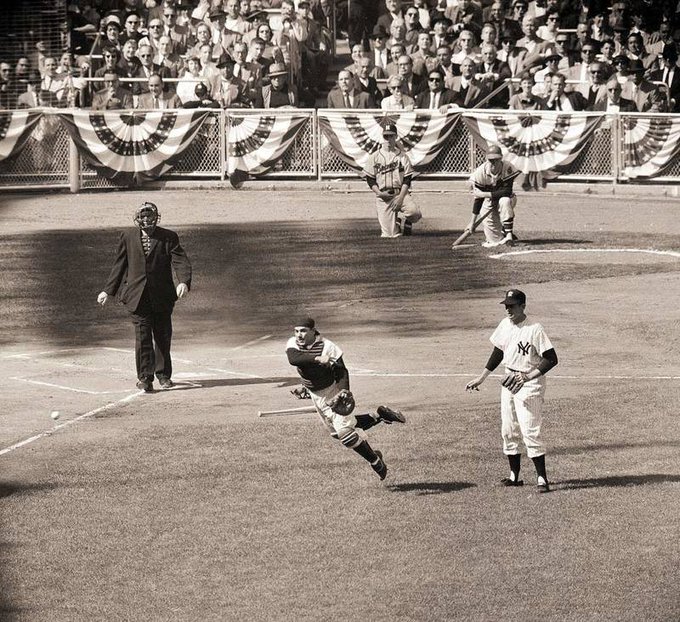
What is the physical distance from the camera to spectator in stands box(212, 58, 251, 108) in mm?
33969

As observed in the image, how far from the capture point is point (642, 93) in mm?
31516

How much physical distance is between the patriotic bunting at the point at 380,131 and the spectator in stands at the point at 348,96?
0.53m

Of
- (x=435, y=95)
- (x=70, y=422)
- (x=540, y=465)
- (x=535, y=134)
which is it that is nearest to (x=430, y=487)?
(x=540, y=465)

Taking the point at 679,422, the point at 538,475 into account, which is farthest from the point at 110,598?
the point at 679,422

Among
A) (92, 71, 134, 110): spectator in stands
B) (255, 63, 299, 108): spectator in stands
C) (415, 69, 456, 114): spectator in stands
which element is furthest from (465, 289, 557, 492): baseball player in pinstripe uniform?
(92, 71, 134, 110): spectator in stands

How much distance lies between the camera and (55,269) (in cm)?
2733

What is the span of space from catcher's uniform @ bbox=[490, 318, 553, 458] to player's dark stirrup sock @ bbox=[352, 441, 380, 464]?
120 centimetres

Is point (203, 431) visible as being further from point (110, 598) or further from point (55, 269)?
point (55, 269)

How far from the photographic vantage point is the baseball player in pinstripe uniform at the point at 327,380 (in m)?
13.4

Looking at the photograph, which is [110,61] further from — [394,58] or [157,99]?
[394,58]

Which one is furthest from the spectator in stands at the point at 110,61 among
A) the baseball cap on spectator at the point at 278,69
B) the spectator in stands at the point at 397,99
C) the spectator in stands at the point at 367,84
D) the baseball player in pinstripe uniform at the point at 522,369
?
the baseball player in pinstripe uniform at the point at 522,369

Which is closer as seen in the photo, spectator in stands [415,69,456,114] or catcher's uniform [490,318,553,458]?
catcher's uniform [490,318,553,458]

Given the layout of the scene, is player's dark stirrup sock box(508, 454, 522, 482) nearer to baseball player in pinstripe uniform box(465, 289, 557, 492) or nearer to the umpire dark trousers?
baseball player in pinstripe uniform box(465, 289, 557, 492)

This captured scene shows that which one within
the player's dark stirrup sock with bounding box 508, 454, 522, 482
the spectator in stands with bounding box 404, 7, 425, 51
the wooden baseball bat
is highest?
the spectator in stands with bounding box 404, 7, 425, 51
